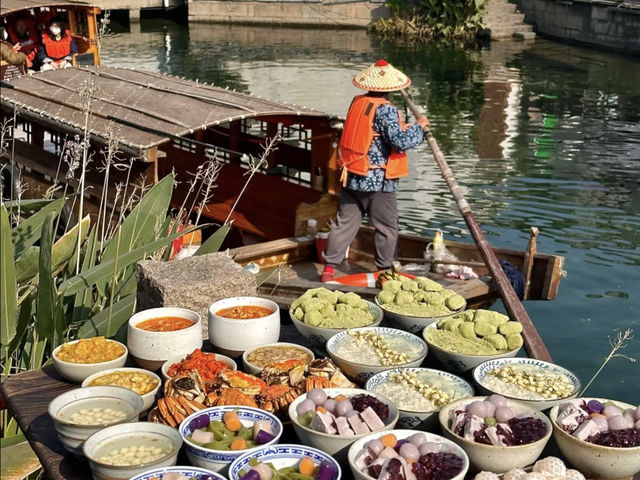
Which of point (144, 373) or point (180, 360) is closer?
point (144, 373)

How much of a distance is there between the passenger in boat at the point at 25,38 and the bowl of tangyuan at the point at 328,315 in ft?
44.3

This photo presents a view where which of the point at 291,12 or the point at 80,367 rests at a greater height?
the point at 291,12

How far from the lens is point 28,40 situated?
55.5 ft

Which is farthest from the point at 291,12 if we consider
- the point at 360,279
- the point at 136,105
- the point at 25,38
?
the point at 360,279

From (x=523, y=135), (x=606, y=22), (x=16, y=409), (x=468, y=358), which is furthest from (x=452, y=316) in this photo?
(x=606, y=22)

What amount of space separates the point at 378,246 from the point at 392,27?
32.4 m

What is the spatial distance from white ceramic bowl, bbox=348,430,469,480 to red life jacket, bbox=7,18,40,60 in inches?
591

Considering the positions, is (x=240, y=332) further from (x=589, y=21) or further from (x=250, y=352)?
(x=589, y=21)

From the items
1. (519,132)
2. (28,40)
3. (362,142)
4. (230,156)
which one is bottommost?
(519,132)

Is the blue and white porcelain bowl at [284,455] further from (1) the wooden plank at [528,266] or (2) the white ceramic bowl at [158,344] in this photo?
(1) the wooden plank at [528,266]

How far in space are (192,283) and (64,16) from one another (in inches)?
551

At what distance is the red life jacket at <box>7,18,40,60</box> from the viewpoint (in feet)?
55.3

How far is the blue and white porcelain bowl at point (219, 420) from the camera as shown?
137 inches

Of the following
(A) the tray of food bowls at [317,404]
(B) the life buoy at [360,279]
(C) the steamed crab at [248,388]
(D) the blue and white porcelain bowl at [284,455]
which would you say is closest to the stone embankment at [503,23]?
(B) the life buoy at [360,279]
